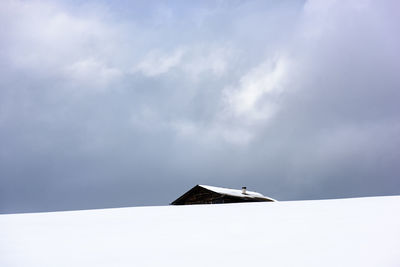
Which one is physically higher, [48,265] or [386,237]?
[386,237]

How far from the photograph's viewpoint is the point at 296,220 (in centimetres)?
261

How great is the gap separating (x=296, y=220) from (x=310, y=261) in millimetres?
934

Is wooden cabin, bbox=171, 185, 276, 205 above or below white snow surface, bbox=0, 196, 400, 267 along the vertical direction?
above

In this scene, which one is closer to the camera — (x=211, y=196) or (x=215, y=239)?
(x=215, y=239)

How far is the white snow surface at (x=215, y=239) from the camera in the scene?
1.78m

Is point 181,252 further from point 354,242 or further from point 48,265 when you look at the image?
point 354,242

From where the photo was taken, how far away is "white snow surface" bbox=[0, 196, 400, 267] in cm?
178

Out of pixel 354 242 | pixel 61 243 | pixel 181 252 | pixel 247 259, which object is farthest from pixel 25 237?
pixel 354 242

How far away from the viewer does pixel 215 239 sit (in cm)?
215

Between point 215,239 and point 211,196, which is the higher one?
point 211,196

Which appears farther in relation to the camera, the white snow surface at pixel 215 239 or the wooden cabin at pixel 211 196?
the wooden cabin at pixel 211 196

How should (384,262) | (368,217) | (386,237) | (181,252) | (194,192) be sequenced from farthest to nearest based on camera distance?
(194,192)
(368,217)
(386,237)
(181,252)
(384,262)

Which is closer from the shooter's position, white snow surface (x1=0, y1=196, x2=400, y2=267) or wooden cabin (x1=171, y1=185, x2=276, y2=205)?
white snow surface (x1=0, y1=196, x2=400, y2=267)

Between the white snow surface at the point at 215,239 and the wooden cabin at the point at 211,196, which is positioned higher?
the wooden cabin at the point at 211,196
